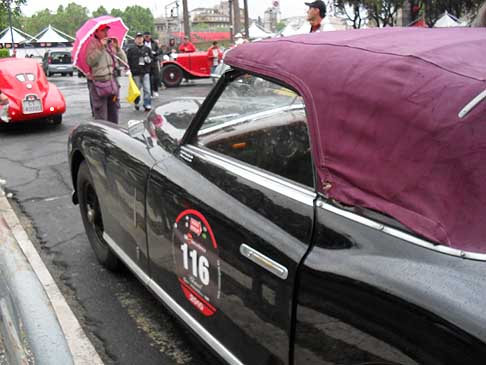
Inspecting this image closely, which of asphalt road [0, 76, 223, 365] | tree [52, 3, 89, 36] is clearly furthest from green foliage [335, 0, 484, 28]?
tree [52, 3, 89, 36]

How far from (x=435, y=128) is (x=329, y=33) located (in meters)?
0.92

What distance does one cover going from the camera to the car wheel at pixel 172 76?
57.4 ft

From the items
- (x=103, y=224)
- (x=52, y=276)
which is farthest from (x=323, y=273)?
(x=52, y=276)

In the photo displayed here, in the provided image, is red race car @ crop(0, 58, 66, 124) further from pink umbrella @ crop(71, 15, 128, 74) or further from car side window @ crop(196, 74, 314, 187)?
car side window @ crop(196, 74, 314, 187)

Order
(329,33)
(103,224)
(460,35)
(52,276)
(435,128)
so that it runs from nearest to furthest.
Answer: (435,128) → (460,35) → (329,33) → (103,224) → (52,276)

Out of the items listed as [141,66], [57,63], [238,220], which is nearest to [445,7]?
[141,66]

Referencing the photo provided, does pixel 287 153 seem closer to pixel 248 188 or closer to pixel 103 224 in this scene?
pixel 248 188

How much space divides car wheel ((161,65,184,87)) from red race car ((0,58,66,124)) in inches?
343

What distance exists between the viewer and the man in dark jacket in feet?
34.8

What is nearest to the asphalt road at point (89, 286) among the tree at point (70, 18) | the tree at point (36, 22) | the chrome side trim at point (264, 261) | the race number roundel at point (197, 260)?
the race number roundel at point (197, 260)

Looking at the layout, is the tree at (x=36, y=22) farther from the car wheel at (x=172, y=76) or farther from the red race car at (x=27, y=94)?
the red race car at (x=27, y=94)

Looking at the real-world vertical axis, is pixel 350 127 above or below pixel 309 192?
above

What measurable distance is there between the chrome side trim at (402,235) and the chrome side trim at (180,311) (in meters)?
0.70

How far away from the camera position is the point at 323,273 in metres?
1.56
